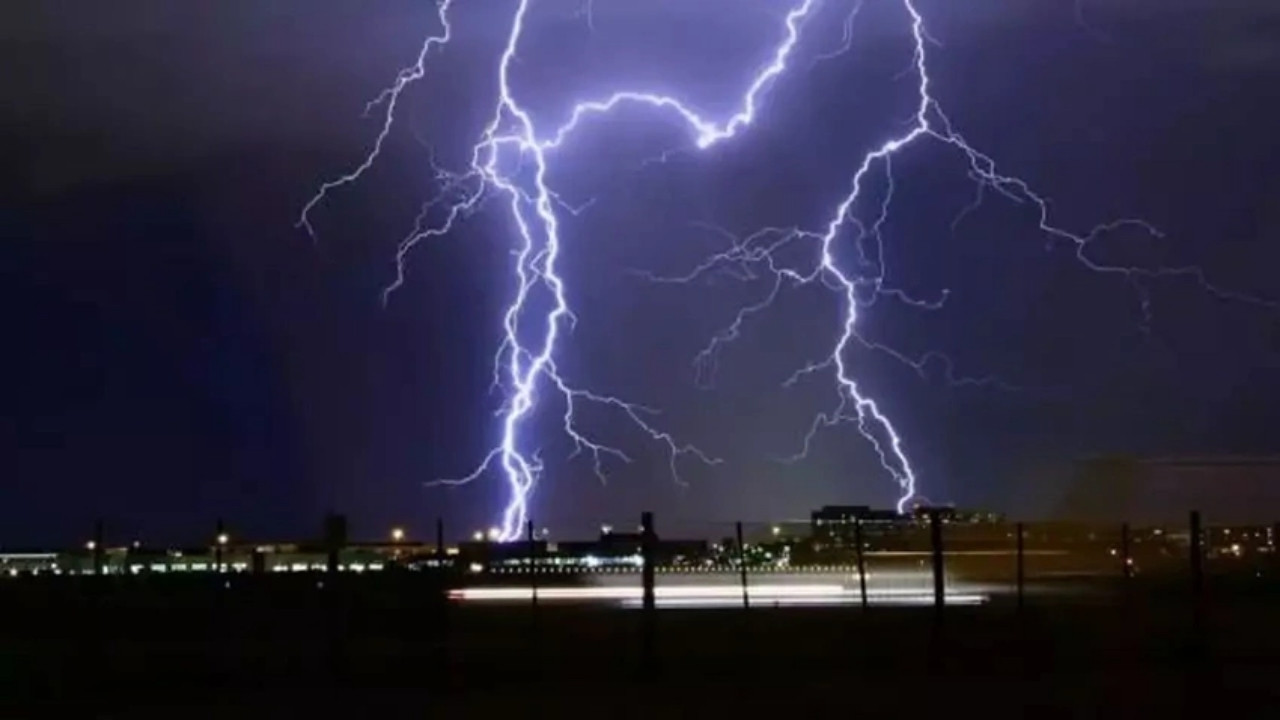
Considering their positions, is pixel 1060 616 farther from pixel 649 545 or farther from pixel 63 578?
pixel 63 578

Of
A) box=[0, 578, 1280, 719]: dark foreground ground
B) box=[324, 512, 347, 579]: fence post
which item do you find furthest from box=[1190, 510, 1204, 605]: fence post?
box=[324, 512, 347, 579]: fence post

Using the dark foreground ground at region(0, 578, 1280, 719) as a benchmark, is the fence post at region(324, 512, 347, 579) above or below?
above

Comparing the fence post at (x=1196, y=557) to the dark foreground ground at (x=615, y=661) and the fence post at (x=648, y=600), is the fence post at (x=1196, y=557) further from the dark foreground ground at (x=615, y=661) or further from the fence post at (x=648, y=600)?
the fence post at (x=648, y=600)

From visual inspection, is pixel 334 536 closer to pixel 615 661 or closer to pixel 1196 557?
pixel 615 661

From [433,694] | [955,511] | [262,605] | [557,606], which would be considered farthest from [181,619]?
[955,511]

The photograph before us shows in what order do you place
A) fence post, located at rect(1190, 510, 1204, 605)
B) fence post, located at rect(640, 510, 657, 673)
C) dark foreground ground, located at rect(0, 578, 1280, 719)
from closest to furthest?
dark foreground ground, located at rect(0, 578, 1280, 719), fence post, located at rect(640, 510, 657, 673), fence post, located at rect(1190, 510, 1204, 605)

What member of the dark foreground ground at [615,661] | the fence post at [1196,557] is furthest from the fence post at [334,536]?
the fence post at [1196,557]

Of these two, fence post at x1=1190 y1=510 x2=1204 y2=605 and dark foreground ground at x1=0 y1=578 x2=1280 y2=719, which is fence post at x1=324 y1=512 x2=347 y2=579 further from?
fence post at x1=1190 y1=510 x2=1204 y2=605

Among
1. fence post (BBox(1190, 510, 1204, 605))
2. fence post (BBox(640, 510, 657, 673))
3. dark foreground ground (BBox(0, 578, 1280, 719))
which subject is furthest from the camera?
fence post (BBox(1190, 510, 1204, 605))

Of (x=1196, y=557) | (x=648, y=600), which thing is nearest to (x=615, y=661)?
(x=648, y=600)
